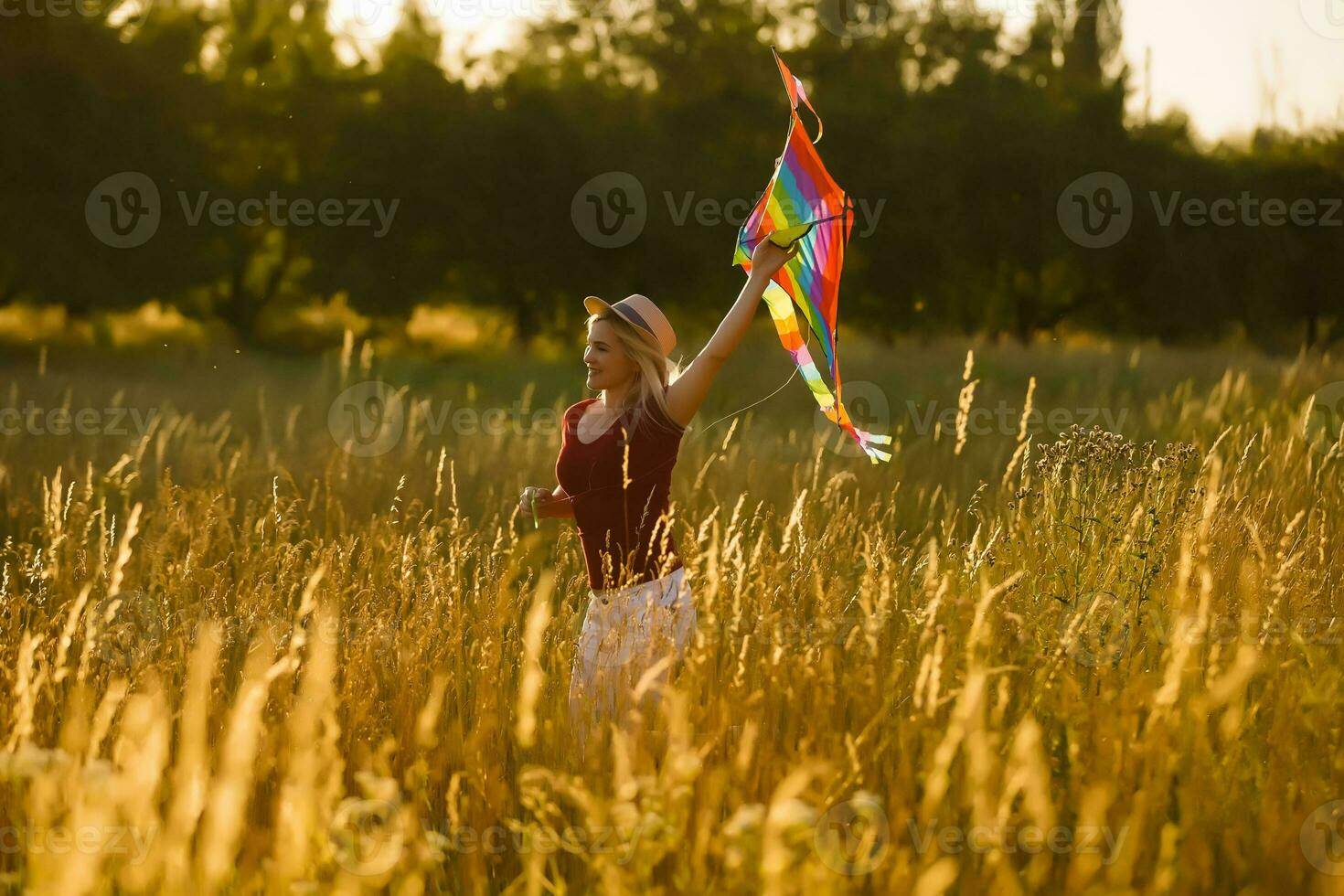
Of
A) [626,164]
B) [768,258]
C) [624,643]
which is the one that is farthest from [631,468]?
[626,164]

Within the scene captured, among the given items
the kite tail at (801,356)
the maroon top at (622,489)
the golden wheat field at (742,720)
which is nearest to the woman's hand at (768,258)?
the kite tail at (801,356)

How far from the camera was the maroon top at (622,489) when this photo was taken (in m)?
3.35

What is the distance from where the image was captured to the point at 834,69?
23.5 meters

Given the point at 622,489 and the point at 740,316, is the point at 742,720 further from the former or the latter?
the point at 740,316

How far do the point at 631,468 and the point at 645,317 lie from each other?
1.46ft

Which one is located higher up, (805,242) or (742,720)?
(805,242)

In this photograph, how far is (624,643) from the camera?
297 centimetres

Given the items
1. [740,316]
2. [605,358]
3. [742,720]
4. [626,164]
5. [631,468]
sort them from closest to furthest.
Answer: [742,720] → [740,316] → [631,468] → [605,358] → [626,164]

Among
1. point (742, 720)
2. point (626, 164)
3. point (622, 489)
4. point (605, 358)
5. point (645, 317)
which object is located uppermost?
point (626, 164)

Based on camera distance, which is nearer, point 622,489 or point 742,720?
point 742,720

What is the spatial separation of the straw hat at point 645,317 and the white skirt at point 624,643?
2.16 ft

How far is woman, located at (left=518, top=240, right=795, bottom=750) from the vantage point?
312 centimetres

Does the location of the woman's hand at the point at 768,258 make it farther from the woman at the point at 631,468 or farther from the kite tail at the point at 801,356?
the kite tail at the point at 801,356

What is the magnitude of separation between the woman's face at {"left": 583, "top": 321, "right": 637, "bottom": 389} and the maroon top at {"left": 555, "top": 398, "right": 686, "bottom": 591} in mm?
130
